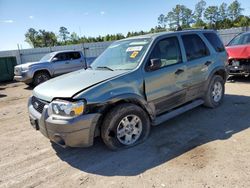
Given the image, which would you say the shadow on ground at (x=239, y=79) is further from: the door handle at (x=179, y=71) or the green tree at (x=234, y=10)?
the green tree at (x=234, y=10)

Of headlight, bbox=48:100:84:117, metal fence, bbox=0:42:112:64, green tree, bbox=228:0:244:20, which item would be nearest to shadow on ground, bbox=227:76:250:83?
headlight, bbox=48:100:84:117

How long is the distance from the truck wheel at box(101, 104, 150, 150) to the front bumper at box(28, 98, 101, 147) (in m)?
0.25

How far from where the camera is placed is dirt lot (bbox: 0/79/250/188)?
315 centimetres

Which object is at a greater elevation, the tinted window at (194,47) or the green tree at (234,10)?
the green tree at (234,10)

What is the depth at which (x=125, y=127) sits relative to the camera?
4.00m

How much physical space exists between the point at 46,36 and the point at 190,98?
64.5 meters

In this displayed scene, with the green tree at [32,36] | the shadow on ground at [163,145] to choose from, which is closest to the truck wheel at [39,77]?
the shadow on ground at [163,145]

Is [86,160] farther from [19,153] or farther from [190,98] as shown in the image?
[190,98]

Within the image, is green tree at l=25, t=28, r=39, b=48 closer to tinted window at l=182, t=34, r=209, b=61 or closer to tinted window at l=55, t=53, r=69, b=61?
tinted window at l=55, t=53, r=69, b=61

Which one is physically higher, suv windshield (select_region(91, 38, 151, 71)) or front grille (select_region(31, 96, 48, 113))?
suv windshield (select_region(91, 38, 151, 71))

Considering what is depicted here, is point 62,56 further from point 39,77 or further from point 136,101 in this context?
point 136,101

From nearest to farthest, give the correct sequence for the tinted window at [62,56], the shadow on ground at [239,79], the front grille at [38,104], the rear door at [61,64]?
the front grille at [38,104]
the shadow on ground at [239,79]
the rear door at [61,64]
the tinted window at [62,56]

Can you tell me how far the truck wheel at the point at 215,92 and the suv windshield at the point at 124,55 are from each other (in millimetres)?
2044

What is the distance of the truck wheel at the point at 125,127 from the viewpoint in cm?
377
